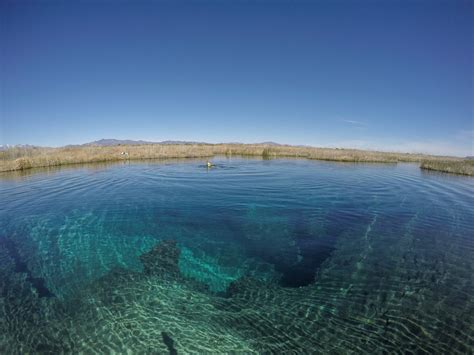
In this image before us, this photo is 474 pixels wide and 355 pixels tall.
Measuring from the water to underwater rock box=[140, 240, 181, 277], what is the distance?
0.06 m

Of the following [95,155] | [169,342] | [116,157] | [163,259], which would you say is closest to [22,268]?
[163,259]

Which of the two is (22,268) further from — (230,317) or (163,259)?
(230,317)

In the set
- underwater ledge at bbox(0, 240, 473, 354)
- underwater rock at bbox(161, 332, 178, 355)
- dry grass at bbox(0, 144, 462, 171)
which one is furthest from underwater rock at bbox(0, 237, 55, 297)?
dry grass at bbox(0, 144, 462, 171)

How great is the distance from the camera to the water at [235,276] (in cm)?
549

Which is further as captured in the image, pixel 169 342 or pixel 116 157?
pixel 116 157

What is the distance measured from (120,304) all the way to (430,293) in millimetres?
8695

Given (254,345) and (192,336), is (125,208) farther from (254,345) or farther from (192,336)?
(254,345)

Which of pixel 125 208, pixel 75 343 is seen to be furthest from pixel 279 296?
pixel 125 208

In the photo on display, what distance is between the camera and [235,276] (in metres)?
7.74

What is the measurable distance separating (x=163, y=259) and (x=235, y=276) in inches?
109

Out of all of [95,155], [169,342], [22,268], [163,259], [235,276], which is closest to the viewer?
[169,342]

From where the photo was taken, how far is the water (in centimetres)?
549

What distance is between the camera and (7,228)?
11336mm

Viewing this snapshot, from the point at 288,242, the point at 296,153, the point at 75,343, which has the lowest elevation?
the point at 75,343
